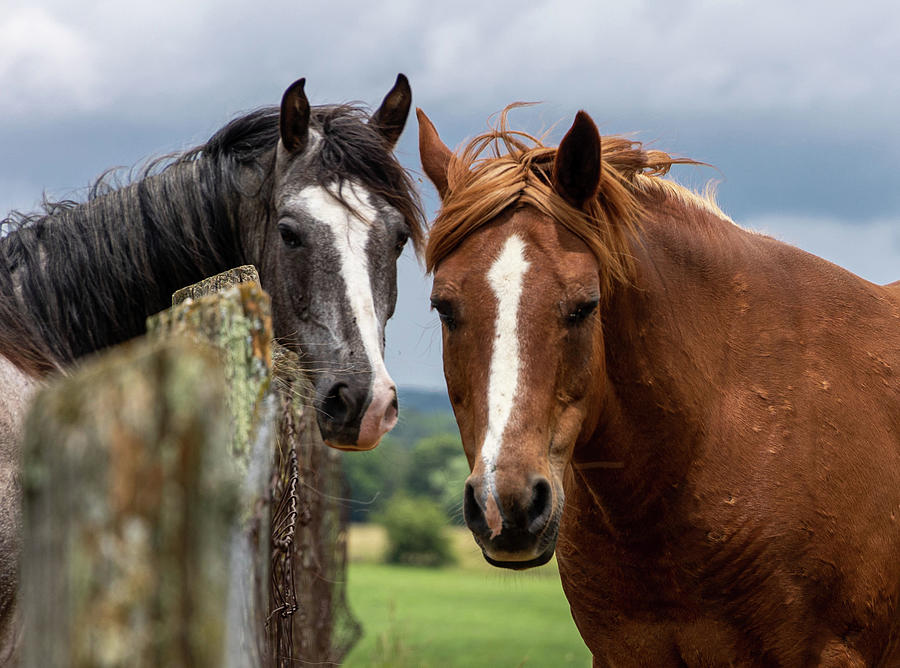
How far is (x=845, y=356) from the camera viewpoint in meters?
3.25

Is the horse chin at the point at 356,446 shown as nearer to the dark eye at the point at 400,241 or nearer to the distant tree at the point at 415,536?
the dark eye at the point at 400,241

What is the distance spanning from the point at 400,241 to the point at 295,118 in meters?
0.74

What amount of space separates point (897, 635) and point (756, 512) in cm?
77

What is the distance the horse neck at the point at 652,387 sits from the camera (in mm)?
2984

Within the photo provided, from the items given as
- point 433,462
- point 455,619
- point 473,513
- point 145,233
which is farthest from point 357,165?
point 433,462

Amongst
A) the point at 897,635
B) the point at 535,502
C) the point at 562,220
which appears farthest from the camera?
the point at 897,635

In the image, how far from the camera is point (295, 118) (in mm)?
4125

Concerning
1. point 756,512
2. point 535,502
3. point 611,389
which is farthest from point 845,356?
point 535,502

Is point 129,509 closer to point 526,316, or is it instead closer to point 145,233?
point 526,316

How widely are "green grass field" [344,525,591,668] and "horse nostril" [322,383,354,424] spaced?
2.35ft

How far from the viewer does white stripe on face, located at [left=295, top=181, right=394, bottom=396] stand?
12.1ft

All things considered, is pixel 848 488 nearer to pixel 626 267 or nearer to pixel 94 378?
pixel 626 267

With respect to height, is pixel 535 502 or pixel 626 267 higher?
pixel 626 267

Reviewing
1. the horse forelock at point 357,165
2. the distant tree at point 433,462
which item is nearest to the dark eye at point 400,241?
the horse forelock at point 357,165
